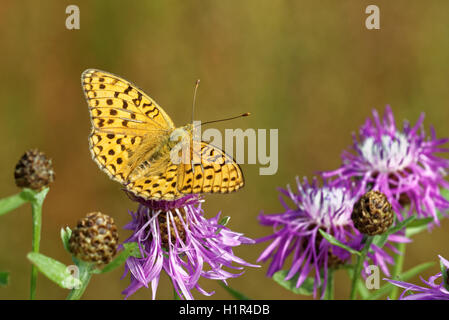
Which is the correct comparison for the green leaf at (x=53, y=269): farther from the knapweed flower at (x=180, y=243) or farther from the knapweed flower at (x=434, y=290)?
the knapweed flower at (x=434, y=290)

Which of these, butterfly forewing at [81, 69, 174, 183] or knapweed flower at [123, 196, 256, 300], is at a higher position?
butterfly forewing at [81, 69, 174, 183]

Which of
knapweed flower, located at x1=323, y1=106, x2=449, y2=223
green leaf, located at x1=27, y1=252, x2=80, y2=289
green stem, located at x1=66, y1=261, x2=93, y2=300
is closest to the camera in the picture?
green leaf, located at x1=27, y1=252, x2=80, y2=289

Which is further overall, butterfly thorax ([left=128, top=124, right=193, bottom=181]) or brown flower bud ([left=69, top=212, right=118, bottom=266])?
butterfly thorax ([left=128, top=124, right=193, bottom=181])

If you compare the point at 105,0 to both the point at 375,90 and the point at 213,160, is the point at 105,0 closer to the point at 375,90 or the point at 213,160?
the point at 375,90

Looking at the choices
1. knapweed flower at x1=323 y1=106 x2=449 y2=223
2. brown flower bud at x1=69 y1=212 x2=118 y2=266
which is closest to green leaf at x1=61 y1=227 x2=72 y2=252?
brown flower bud at x1=69 y1=212 x2=118 y2=266

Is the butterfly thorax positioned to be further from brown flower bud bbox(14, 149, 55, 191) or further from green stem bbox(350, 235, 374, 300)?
green stem bbox(350, 235, 374, 300)

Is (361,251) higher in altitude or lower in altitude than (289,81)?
lower
